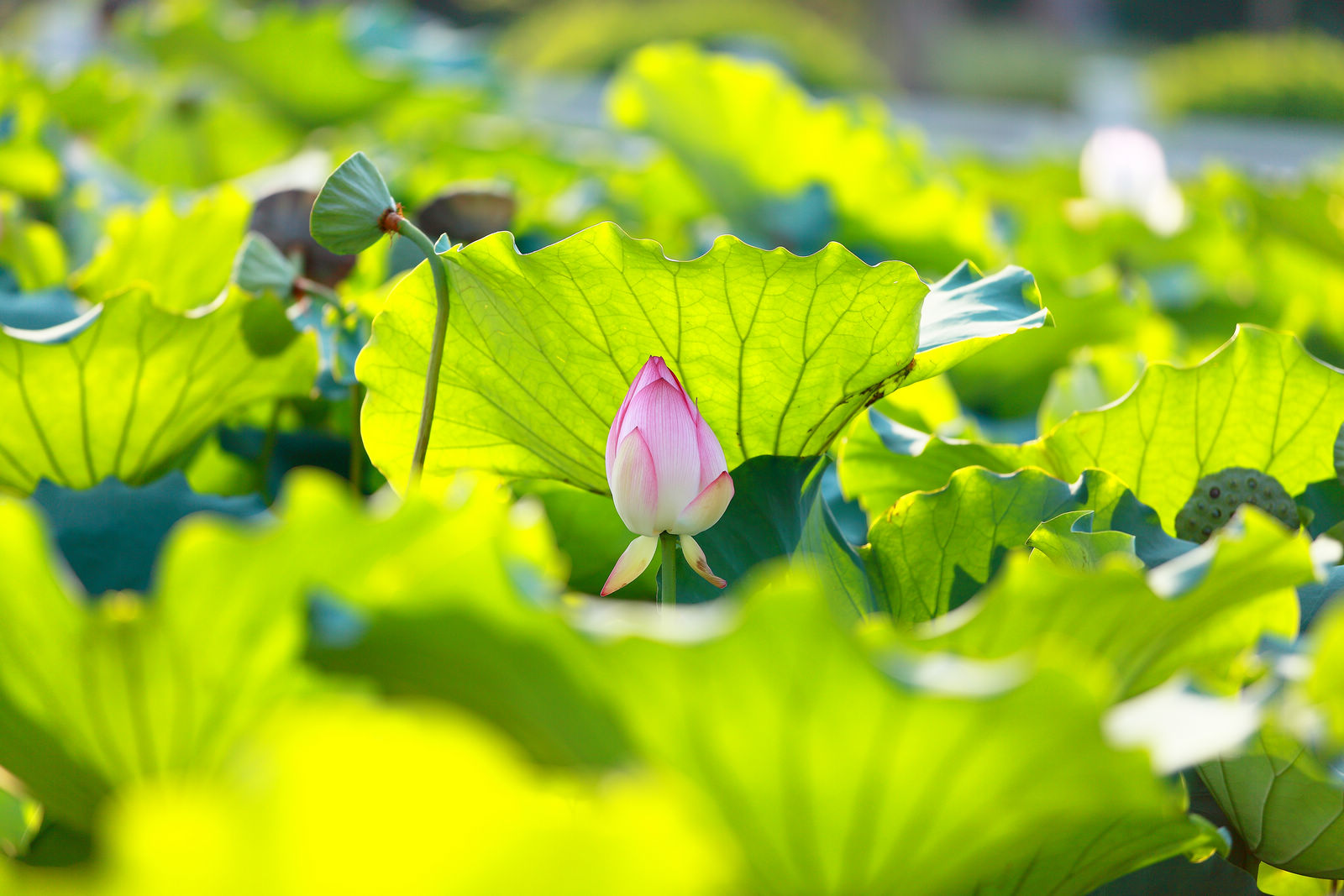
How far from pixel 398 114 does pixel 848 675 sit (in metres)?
1.97

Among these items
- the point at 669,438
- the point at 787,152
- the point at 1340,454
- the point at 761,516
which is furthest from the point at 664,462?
the point at 787,152

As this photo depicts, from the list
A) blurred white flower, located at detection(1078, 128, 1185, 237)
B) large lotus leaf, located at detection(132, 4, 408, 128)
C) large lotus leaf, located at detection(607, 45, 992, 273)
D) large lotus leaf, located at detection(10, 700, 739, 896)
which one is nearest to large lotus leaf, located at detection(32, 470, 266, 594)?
large lotus leaf, located at detection(10, 700, 739, 896)

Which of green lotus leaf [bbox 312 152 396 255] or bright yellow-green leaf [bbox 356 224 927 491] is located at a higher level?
green lotus leaf [bbox 312 152 396 255]

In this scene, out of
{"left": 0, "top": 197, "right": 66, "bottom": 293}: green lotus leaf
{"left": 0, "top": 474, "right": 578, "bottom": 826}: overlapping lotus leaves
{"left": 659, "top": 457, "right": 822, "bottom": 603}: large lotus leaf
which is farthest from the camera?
{"left": 0, "top": 197, "right": 66, "bottom": 293}: green lotus leaf

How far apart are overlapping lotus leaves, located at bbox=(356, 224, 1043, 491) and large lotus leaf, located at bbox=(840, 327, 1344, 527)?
0.12m

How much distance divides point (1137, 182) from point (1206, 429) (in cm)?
105

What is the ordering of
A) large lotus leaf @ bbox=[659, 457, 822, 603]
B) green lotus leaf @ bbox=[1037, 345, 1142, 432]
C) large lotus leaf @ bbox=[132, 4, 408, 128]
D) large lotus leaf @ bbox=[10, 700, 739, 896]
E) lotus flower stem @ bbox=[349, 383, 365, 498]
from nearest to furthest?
large lotus leaf @ bbox=[10, 700, 739, 896], large lotus leaf @ bbox=[659, 457, 822, 603], lotus flower stem @ bbox=[349, 383, 365, 498], green lotus leaf @ bbox=[1037, 345, 1142, 432], large lotus leaf @ bbox=[132, 4, 408, 128]

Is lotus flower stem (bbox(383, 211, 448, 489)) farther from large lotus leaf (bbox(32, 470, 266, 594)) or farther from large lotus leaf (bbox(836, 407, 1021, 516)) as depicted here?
large lotus leaf (bbox(836, 407, 1021, 516))

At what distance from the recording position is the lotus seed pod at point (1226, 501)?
618 mm

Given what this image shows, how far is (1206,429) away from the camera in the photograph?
640 mm

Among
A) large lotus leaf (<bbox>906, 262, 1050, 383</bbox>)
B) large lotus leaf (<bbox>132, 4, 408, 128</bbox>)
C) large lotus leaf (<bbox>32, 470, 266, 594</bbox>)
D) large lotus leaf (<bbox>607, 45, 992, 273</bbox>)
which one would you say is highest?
large lotus leaf (<bbox>906, 262, 1050, 383</bbox>)

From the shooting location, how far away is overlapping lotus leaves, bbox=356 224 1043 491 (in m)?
0.52

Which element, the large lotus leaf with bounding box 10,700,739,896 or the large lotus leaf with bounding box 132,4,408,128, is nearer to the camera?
the large lotus leaf with bounding box 10,700,739,896

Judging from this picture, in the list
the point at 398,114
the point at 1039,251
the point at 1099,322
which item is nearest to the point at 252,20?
the point at 398,114
